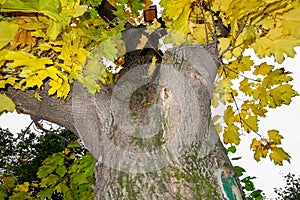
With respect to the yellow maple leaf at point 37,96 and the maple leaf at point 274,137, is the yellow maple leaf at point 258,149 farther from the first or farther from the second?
the yellow maple leaf at point 37,96

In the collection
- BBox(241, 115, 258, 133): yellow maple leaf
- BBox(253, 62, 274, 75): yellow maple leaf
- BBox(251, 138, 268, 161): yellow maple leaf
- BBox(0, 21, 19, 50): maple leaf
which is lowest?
BBox(0, 21, 19, 50): maple leaf

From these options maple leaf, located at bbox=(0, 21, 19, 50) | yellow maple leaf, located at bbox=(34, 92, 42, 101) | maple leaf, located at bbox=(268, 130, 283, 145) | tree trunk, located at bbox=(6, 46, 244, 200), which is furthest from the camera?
maple leaf, located at bbox=(268, 130, 283, 145)

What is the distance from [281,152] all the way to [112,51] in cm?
125

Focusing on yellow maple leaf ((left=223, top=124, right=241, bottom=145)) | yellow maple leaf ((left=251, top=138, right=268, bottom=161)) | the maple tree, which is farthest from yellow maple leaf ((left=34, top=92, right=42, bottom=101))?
yellow maple leaf ((left=251, top=138, right=268, bottom=161))

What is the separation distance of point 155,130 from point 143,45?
2.96 feet

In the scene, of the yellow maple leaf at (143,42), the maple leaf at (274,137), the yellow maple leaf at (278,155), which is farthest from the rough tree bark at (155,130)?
the maple leaf at (274,137)

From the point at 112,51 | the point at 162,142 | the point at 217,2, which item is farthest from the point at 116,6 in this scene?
the point at 162,142

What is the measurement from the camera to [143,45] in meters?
2.21

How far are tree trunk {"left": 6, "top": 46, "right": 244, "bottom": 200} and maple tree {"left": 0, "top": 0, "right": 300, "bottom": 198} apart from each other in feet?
0.11

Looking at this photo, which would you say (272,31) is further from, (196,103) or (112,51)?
(112,51)

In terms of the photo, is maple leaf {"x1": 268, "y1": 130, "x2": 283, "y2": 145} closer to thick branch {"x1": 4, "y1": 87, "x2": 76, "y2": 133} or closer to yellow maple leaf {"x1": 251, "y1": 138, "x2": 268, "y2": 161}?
yellow maple leaf {"x1": 251, "y1": 138, "x2": 268, "y2": 161}

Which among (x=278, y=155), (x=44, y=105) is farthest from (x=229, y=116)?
(x=44, y=105)

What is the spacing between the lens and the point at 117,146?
→ 1.50 metres

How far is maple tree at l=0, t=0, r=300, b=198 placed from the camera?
1.11 m
